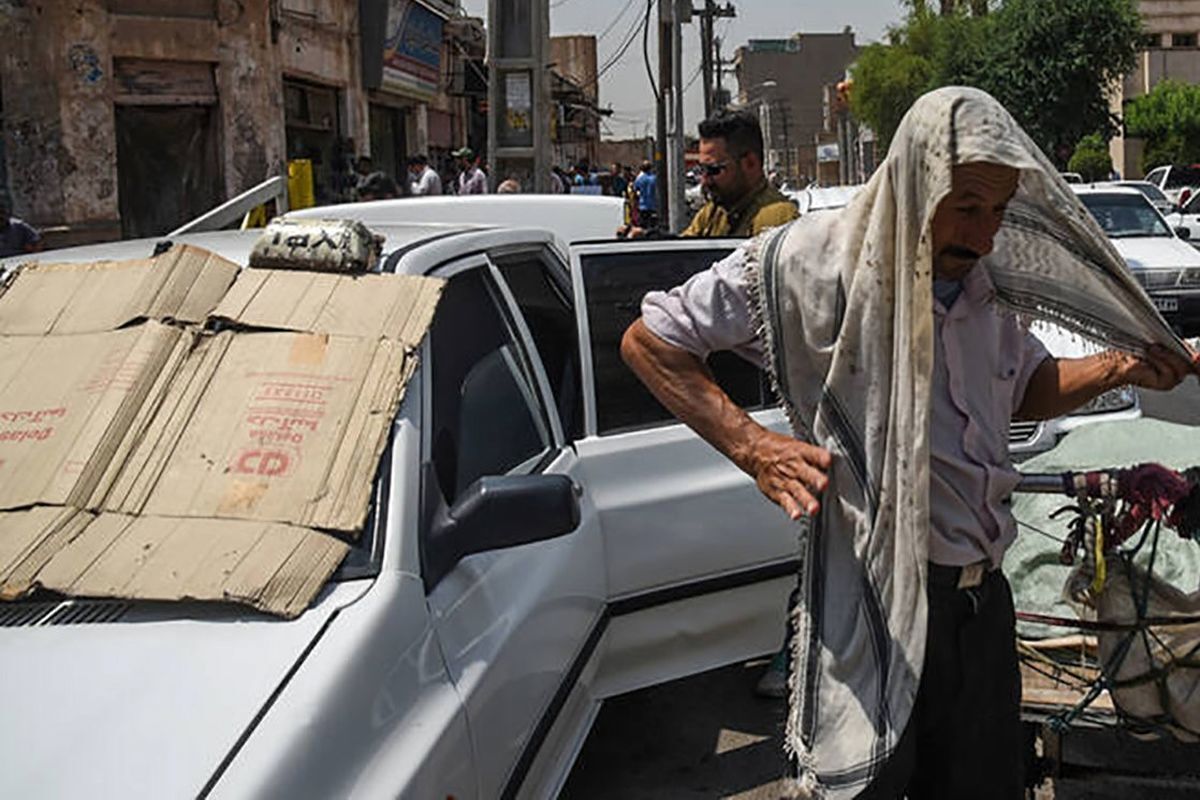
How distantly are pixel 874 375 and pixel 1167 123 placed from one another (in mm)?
45057

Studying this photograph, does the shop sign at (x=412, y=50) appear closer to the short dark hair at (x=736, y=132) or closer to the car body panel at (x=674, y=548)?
the short dark hair at (x=736, y=132)

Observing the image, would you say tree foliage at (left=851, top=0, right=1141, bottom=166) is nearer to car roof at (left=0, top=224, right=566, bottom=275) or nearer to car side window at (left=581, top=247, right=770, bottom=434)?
car side window at (left=581, top=247, right=770, bottom=434)

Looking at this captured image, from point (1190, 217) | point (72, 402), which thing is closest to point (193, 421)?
point (72, 402)

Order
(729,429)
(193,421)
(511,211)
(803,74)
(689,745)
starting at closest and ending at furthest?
(729,429) < (193,421) < (689,745) < (511,211) < (803,74)

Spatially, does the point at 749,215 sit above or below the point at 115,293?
above

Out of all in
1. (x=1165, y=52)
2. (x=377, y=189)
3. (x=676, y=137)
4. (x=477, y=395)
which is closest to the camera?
(x=477, y=395)

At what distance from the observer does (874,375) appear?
1.94 metres

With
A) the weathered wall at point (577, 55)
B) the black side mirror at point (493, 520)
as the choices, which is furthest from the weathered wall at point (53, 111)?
the weathered wall at point (577, 55)

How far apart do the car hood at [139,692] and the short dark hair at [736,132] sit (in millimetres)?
3312

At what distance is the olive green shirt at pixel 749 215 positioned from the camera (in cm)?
453

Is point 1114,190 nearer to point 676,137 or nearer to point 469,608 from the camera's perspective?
point 469,608

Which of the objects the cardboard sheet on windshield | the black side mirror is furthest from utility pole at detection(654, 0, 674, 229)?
the black side mirror

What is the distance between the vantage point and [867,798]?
201cm

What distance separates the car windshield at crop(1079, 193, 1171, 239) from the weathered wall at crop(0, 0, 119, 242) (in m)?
11.3
